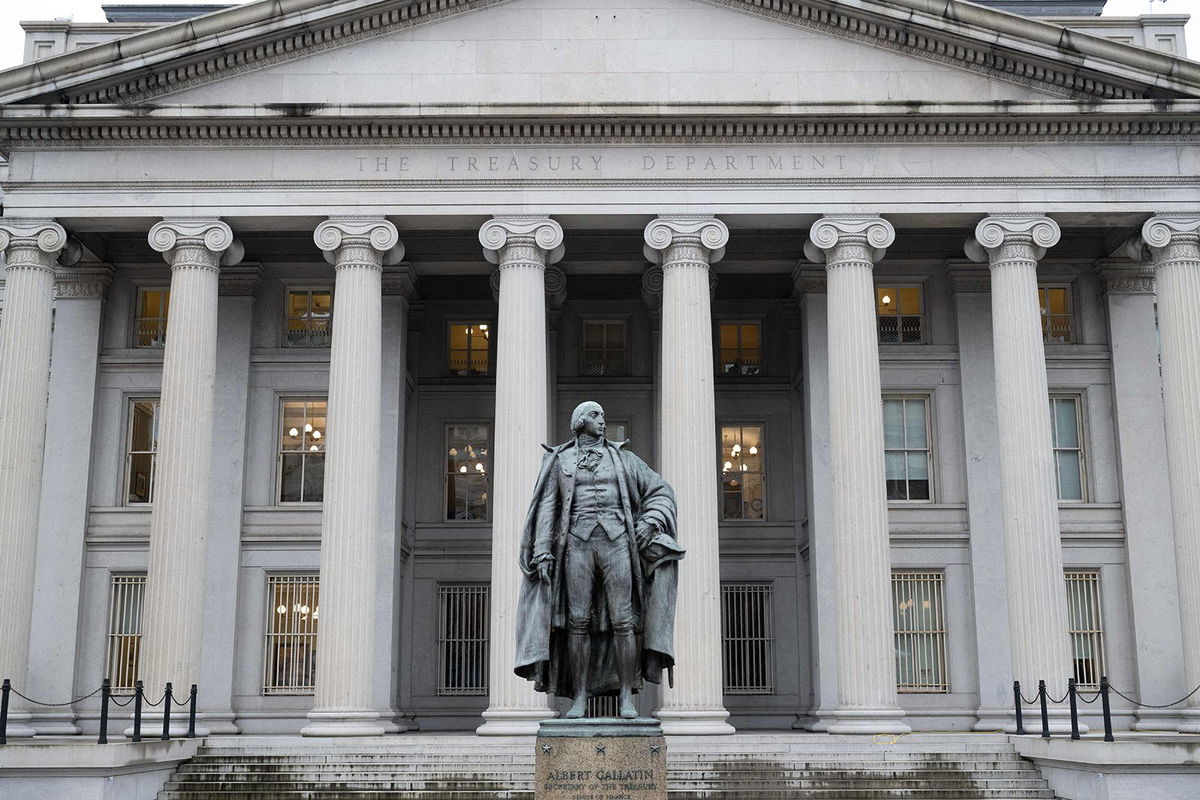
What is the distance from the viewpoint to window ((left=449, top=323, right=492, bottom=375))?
33.2 metres

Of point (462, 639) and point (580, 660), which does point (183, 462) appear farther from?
point (580, 660)

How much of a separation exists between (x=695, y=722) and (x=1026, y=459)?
25.5 ft

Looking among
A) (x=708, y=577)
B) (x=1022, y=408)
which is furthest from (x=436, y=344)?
(x=1022, y=408)

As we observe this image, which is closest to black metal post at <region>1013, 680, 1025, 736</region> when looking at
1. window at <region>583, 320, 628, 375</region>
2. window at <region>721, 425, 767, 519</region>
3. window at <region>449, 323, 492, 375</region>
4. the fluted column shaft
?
window at <region>721, 425, 767, 519</region>

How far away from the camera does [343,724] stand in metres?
24.2

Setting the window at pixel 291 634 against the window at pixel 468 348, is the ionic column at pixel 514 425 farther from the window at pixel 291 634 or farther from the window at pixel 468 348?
the window at pixel 468 348

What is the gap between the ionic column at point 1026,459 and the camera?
Answer: 2469 centimetres

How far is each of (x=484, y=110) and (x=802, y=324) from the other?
905cm

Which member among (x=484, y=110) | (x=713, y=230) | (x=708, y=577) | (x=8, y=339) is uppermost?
(x=484, y=110)

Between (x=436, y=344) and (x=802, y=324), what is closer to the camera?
A: (x=802, y=324)

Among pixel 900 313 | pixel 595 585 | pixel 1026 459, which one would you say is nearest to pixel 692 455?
pixel 1026 459

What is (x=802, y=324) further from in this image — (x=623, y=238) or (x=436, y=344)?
(x=436, y=344)

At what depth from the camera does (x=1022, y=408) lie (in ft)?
84.0

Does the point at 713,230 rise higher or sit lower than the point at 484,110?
lower
